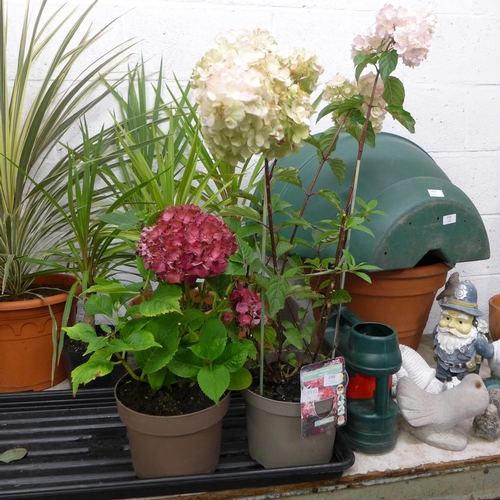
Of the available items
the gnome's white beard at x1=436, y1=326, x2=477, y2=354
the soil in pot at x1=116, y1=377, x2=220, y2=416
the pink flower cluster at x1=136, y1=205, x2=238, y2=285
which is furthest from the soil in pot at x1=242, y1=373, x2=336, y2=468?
the gnome's white beard at x1=436, y1=326, x2=477, y2=354

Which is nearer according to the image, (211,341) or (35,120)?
(211,341)

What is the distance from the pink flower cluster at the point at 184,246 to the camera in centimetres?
92

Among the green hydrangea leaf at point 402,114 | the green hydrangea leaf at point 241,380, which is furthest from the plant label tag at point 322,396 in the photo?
the green hydrangea leaf at point 402,114

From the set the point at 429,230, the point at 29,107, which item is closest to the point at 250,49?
the point at 429,230

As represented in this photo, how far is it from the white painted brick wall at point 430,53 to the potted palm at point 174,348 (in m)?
0.96

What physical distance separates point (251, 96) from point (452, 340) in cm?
97

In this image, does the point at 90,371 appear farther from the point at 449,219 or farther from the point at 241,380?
the point at 449,219

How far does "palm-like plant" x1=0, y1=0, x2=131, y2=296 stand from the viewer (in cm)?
145

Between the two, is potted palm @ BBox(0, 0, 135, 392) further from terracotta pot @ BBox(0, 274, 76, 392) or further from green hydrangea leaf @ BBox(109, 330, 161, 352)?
green hydrangea leaf @ BBox(109, 330, 161, 352)

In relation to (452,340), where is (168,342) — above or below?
above

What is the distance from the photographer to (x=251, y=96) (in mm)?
725

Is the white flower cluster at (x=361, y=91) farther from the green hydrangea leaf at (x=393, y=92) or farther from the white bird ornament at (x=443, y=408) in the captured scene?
the white bird ornament at (x=443, y=408)

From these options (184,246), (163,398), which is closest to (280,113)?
(184,246)

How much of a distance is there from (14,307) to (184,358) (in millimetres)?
634
